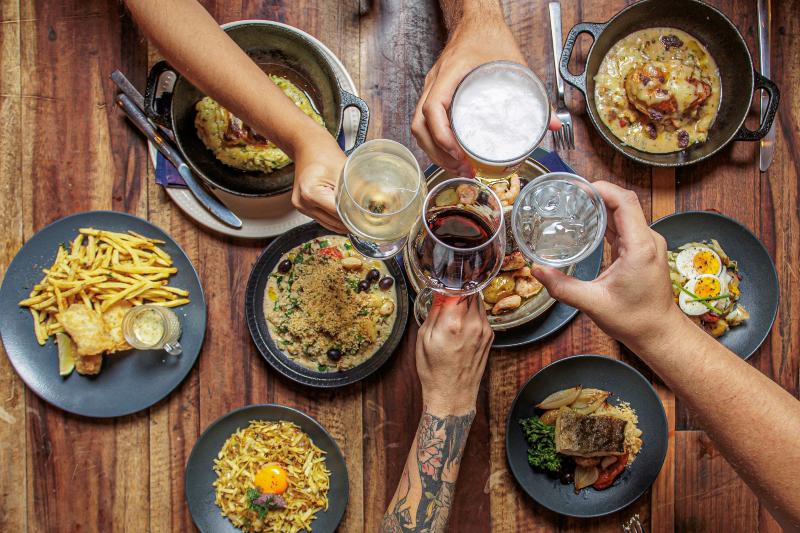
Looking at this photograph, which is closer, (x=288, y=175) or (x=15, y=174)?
(x=288, y=175)

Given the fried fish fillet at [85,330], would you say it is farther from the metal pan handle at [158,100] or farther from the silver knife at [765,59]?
the silver knife at [765,59]

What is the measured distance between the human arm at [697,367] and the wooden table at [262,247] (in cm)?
55

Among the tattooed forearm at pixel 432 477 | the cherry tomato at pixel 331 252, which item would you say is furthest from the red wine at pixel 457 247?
the cherry tomato at pixel 331 252

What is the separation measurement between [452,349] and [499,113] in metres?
0.67

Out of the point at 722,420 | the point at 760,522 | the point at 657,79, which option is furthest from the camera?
the point at 760,522

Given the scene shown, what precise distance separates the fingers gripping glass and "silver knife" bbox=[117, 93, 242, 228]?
3.04 ft

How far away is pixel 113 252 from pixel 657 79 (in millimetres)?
1914

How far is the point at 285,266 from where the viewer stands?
2.08m

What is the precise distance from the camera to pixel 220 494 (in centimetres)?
213

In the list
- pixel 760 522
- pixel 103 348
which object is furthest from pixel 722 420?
pixel 103 348

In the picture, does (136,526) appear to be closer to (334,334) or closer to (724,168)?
(334,334)

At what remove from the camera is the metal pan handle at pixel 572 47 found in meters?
1.94

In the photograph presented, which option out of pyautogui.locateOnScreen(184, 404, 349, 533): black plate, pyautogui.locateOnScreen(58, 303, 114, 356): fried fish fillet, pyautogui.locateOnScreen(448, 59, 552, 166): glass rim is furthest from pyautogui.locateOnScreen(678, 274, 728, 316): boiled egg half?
pyautogui.locateOnScreen(58, 303, 114, 356): fried fish fillet

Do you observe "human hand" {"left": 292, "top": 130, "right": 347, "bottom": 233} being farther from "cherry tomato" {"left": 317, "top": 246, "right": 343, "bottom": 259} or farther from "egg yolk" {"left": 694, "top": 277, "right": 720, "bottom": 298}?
"egg yolk" {"left": 694, "top": 277, "right": 720, "bottom": 298}
